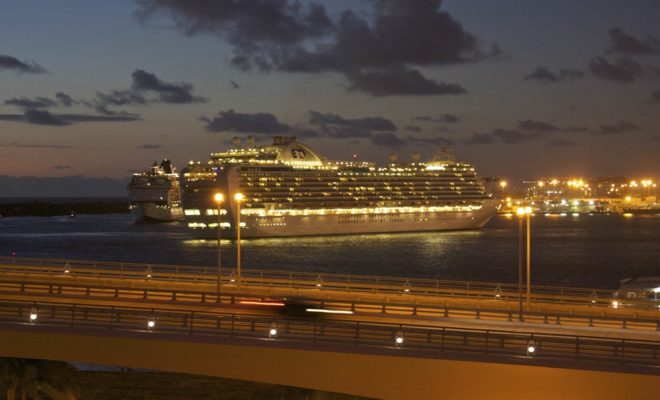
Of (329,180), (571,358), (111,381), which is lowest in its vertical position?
(111,381)

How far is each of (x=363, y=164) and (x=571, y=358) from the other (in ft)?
363

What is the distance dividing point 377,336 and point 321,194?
98128 mm

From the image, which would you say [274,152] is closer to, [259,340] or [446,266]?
[446,266]

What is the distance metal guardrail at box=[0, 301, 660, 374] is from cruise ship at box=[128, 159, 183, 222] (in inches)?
6009

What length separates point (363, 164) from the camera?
127500 mm

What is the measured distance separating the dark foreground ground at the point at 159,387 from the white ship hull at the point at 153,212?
14571 cm

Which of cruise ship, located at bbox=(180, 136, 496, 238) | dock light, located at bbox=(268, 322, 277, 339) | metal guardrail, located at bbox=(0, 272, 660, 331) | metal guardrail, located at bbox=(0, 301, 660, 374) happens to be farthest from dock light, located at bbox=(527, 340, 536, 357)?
cruise ship, located at bbox=(180, 136, 496, 238)

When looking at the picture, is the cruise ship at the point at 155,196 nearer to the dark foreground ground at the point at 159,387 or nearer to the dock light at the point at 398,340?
the dark foreground ground at the point at 159,387

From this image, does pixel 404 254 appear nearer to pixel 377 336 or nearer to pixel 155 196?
pixel 377 336

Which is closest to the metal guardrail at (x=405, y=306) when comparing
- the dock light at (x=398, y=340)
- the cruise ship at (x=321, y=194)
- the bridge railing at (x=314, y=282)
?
the bridge railing at (x=314, y=282)

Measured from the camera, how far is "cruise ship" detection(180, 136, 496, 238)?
109438 mm

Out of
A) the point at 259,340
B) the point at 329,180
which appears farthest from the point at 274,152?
the point at 259,340

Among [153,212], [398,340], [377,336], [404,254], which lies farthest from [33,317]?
[153,212]

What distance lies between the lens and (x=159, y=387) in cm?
2541
